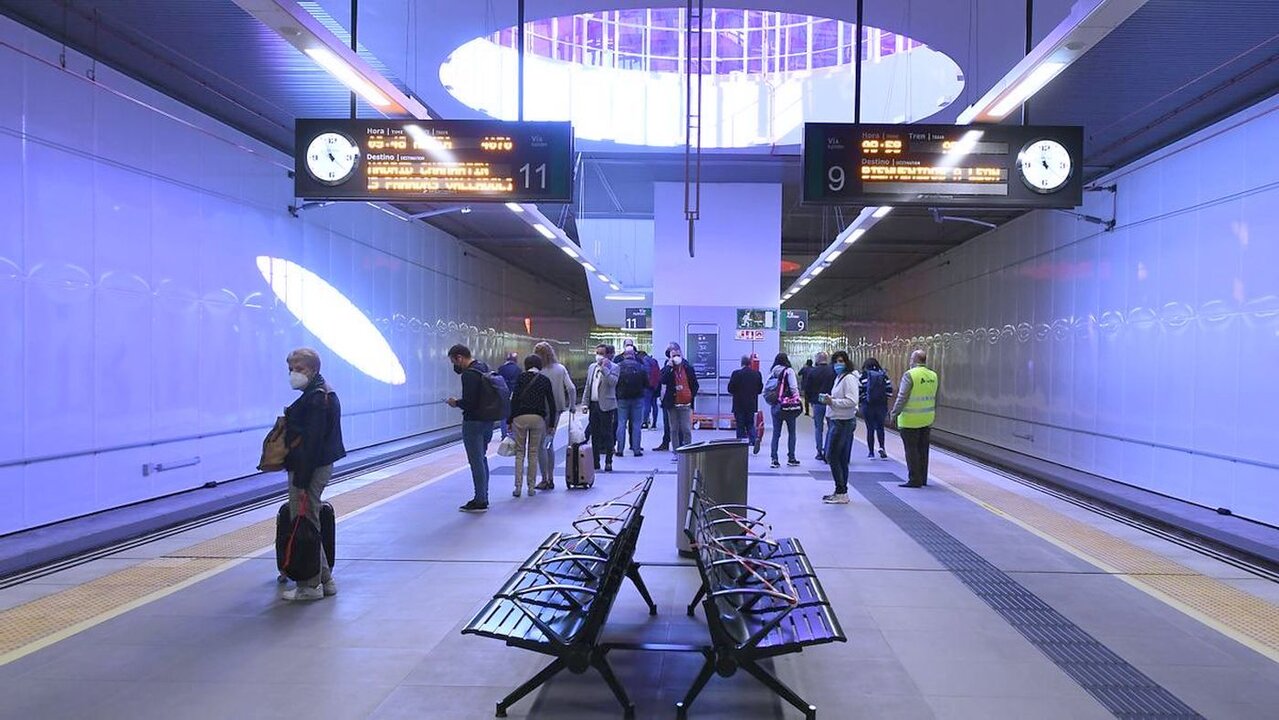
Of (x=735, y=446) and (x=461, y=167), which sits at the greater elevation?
(x=461, y=167)

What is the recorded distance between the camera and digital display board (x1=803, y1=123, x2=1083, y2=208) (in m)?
6.89

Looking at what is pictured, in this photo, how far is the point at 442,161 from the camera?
23.1ft

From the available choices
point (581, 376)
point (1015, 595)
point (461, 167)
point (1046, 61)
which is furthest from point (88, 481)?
point (581, 376)

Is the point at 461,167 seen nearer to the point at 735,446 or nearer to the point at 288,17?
the point at 288,17

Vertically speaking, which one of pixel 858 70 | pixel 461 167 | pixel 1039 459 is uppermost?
pixel 858 70

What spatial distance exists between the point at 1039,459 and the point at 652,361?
6.75 metres

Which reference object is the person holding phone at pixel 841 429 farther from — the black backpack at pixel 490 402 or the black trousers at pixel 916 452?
the black backpack at pixel 490 402

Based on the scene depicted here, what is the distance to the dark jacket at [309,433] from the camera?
496 cm

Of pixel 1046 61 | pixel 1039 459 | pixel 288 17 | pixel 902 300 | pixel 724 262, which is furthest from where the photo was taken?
pixel 902 300

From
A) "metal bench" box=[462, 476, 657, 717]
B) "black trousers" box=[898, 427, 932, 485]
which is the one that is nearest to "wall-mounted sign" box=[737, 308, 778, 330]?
"black trousers" box=[898, 427, 932, 485]

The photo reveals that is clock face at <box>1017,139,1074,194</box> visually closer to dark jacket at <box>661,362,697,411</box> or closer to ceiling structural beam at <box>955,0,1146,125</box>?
ceiling structural beam at <box>955,0,1146,125</box>

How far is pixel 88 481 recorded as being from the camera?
23.9 feet

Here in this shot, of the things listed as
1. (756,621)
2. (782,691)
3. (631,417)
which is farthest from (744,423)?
(782,691)

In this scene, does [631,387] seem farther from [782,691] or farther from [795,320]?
[795,320]
